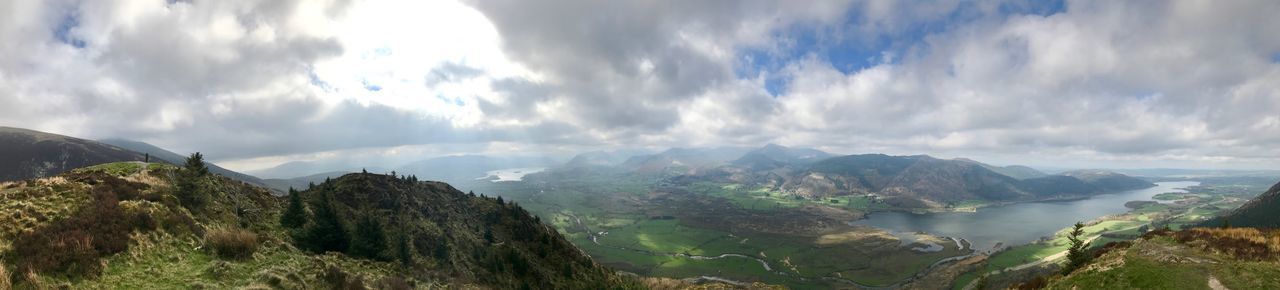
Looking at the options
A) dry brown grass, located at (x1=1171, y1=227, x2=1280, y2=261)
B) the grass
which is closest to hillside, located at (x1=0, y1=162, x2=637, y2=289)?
the grass

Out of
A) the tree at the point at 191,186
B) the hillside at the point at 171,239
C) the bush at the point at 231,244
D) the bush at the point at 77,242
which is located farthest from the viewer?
the tree at the point at 191,186

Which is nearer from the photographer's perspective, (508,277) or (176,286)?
(176,286)

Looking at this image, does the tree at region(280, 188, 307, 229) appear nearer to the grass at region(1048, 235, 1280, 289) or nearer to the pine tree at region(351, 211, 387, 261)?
the pine tree at region(351, 211, 387, 261)

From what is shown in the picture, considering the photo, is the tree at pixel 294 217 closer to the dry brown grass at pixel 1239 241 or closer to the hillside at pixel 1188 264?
the hillside at pixel 1188 264

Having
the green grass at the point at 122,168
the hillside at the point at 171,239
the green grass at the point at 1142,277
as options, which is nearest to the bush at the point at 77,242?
the hillside at the point at 171,239

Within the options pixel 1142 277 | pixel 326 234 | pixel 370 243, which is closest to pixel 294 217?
pixel 326 234

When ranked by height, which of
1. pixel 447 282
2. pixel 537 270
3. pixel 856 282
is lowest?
pixel 856 282

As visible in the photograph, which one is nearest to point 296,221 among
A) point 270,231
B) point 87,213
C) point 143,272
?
point 270,231

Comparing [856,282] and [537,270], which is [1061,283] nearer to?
[537,270]
